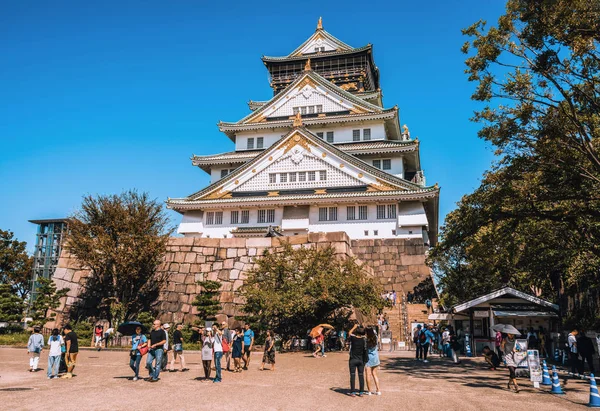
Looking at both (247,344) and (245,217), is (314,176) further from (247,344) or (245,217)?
(247,344)

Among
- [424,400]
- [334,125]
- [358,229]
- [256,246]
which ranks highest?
[334,125]

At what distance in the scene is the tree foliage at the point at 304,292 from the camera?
21125 mm

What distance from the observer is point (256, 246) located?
89.6 feet

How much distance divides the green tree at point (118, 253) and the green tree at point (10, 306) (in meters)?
2.65

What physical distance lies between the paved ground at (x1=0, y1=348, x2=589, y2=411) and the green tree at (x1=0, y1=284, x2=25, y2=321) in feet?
28.6

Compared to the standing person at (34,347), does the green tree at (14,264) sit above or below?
above

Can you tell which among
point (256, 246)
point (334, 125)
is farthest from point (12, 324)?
point (334, 125)

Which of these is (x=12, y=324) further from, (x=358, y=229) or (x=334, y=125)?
(x=334, y=125)

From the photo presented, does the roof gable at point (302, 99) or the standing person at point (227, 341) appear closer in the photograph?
the standing person at point (227, 341)

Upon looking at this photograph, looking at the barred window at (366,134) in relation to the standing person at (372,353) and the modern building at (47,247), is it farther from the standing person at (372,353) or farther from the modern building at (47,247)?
the standing person at (372,353)

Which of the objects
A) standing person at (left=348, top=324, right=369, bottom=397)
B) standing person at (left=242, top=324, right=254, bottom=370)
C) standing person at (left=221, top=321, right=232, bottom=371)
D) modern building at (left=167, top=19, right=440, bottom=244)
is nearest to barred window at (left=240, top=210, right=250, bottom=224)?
modern building at (left=167, top=19, right=440, bottom=244)

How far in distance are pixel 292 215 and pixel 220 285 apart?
17.2m

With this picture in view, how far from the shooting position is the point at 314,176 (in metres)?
42.0

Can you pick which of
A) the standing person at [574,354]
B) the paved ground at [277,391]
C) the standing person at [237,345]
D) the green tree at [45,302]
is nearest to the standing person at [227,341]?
the standing person at [237,345]
